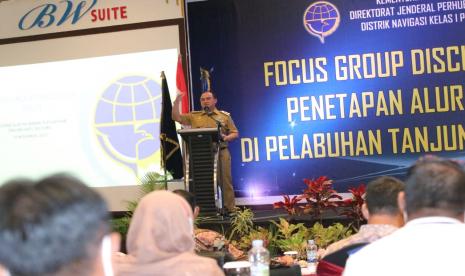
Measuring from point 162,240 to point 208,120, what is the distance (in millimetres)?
4937

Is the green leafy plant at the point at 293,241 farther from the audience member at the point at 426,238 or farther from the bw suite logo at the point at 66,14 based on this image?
the bw suite logo at the point at 66,14

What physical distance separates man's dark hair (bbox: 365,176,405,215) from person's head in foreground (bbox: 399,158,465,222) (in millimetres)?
772

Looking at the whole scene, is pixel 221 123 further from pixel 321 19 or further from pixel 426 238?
pixel 426 238

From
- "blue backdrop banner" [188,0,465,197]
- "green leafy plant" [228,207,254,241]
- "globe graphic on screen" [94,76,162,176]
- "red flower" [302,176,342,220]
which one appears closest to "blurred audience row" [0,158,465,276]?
"red flower" [302,176,342,220]

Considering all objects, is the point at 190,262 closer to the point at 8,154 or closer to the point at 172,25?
the point at 172,25

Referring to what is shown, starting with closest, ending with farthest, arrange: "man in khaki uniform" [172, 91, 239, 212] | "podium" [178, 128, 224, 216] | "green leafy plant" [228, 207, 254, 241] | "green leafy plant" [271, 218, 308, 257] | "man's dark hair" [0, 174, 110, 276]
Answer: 1. "man's dark hair" [0, 174, 110, 276]
2. "green leafy plant" [271, 218, 308, 257]
3. "green leafy plant" [228, 207, 254, 241]
4. "podium" [178, 128, 224, 216]
5. "man in khaki uniform" [172, 91, 239, 212]

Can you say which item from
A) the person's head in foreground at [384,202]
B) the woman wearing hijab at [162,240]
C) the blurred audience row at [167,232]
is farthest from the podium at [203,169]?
the woman wearing hijab at [162,240]

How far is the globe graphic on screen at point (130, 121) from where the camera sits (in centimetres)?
820

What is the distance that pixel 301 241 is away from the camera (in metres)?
5.16

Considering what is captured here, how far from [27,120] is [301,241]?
4.78 metres


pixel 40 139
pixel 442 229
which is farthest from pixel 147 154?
pixel 442 229

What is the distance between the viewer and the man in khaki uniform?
6.85m

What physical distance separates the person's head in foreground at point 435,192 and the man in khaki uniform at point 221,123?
5096mm

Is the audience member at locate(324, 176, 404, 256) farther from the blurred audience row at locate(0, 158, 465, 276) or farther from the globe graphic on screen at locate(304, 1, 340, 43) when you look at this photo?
the globe graphic on screen at locate(304, 1, 340, 43)
